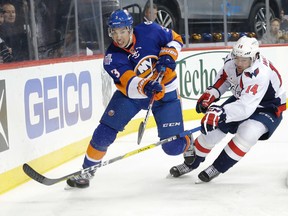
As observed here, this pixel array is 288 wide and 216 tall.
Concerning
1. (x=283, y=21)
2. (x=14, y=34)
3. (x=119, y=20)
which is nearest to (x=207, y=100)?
(x=119, y=20)

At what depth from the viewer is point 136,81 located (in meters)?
4.09

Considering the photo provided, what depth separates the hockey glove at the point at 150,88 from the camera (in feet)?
13.1

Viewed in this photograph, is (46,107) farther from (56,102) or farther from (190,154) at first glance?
(190,154)

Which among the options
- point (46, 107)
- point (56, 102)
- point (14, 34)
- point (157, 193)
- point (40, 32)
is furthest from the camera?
point (40, 32)

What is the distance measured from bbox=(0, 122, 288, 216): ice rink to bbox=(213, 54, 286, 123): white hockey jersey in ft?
1.34

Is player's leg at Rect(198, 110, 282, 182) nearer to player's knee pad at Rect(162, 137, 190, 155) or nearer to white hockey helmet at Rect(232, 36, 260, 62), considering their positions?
player's knee pad at Rect(162, 137, 190, 155)

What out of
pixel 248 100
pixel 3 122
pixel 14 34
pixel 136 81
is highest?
pixel 14 34

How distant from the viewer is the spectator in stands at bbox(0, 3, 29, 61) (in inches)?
199

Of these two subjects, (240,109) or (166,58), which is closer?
(240,109)

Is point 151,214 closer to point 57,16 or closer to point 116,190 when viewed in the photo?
point 116,190

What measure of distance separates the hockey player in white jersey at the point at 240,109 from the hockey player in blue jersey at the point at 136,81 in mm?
160

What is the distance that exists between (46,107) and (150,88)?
1.03 meters

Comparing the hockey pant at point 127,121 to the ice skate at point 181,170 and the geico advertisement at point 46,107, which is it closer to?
the ice skate at point 181,170

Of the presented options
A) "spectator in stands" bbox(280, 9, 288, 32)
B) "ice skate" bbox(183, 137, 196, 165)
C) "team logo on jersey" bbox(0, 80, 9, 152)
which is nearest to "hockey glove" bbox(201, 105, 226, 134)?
"ice skate" bbox(183, 137, 196, 165)
